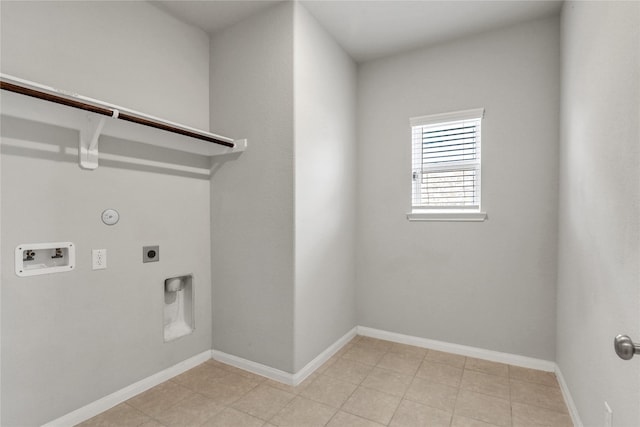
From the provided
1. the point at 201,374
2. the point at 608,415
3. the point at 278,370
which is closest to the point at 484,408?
the point at 608,415

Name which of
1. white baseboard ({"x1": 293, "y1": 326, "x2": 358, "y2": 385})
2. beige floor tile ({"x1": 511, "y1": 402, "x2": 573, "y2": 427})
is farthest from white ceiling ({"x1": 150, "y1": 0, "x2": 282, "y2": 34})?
beige floor tile ({"x1": 511, "y1": 402, "x2": 573, "y2": 427})

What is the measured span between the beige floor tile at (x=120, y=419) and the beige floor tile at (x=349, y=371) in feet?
4.08

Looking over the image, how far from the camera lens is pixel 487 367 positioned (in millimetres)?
2516

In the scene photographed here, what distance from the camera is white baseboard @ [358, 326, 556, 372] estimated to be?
8.11ft

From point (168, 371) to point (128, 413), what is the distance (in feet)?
1.30

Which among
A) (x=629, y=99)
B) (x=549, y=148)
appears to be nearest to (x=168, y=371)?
(x=629, y=99)

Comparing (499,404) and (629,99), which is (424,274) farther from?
(629,99)

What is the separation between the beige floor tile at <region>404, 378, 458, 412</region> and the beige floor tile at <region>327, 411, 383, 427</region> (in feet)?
1.29

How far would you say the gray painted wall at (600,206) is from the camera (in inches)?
43.8

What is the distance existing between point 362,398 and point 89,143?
236cm

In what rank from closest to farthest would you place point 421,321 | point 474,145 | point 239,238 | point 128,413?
point 128,413 → point 239,238 → point 474,145 → point 421,321

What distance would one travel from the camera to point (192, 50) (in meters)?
2.52

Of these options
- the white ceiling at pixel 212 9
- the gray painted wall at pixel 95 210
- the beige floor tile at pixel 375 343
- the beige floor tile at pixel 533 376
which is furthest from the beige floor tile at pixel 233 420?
the white ceiling at pixel 212 9

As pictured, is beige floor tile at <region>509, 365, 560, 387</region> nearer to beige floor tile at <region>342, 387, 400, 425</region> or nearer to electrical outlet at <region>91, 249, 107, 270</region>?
beige floor tile at <region>342, 387, 400, 425</region>
